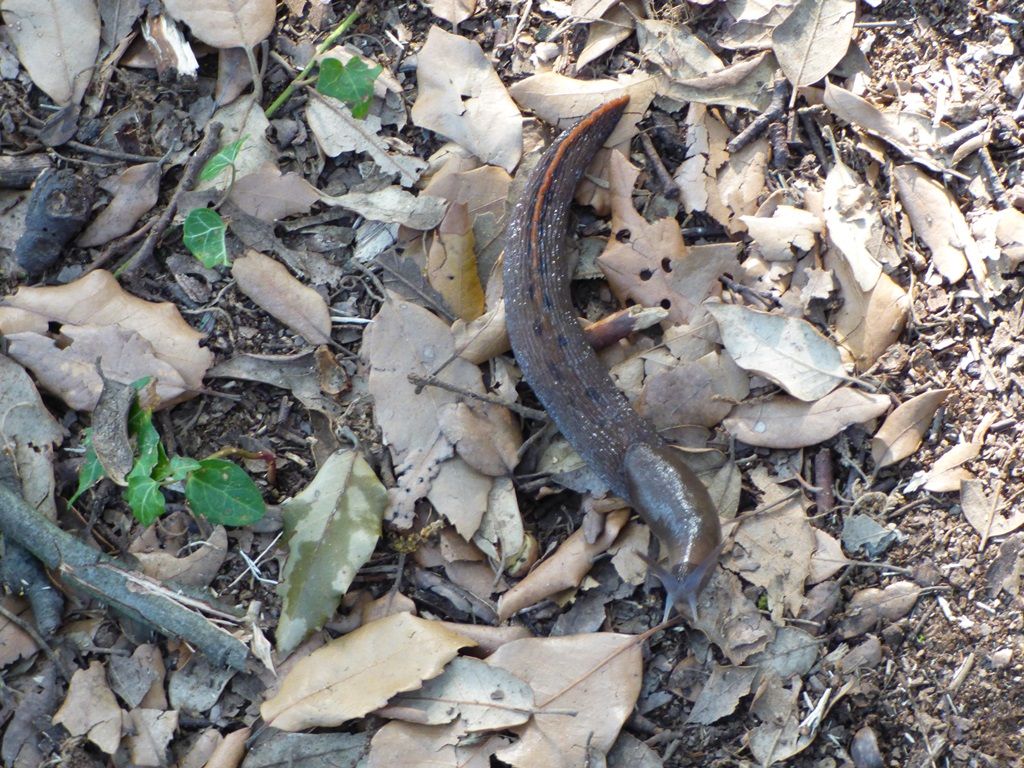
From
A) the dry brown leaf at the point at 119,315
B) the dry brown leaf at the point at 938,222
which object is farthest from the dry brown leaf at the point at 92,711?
the dry brown leaf at the point at 938,222

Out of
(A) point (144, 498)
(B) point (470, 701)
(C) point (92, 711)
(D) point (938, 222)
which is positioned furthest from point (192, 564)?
(D) point (938, 222)

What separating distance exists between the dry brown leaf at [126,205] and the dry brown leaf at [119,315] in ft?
0.88

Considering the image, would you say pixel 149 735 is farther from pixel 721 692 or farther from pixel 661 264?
pixel 661 264

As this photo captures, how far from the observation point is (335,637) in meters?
4.01

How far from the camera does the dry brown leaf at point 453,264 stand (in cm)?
438

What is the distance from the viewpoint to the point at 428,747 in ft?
12.5

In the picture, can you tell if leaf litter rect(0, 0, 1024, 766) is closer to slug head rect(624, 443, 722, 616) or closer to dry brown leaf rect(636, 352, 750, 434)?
dry brown leaf rect(636, 352, 750, 434)

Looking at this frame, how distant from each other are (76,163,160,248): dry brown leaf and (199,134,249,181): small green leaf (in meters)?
0.31

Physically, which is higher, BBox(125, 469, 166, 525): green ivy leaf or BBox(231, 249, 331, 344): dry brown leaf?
BBox(231, 249, 331, 344): dry brown leaf

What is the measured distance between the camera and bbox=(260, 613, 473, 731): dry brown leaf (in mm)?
3797

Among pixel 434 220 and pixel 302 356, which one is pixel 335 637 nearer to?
pixel 302 356

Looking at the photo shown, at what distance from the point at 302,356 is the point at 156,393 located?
26.9 inches

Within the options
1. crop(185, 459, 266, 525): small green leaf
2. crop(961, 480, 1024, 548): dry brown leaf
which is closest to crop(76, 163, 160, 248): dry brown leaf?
crop(185, 459, 266, 525): small green leaf

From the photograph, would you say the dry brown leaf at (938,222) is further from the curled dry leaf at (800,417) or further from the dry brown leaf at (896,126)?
the curled dry leaf at (800,417)
